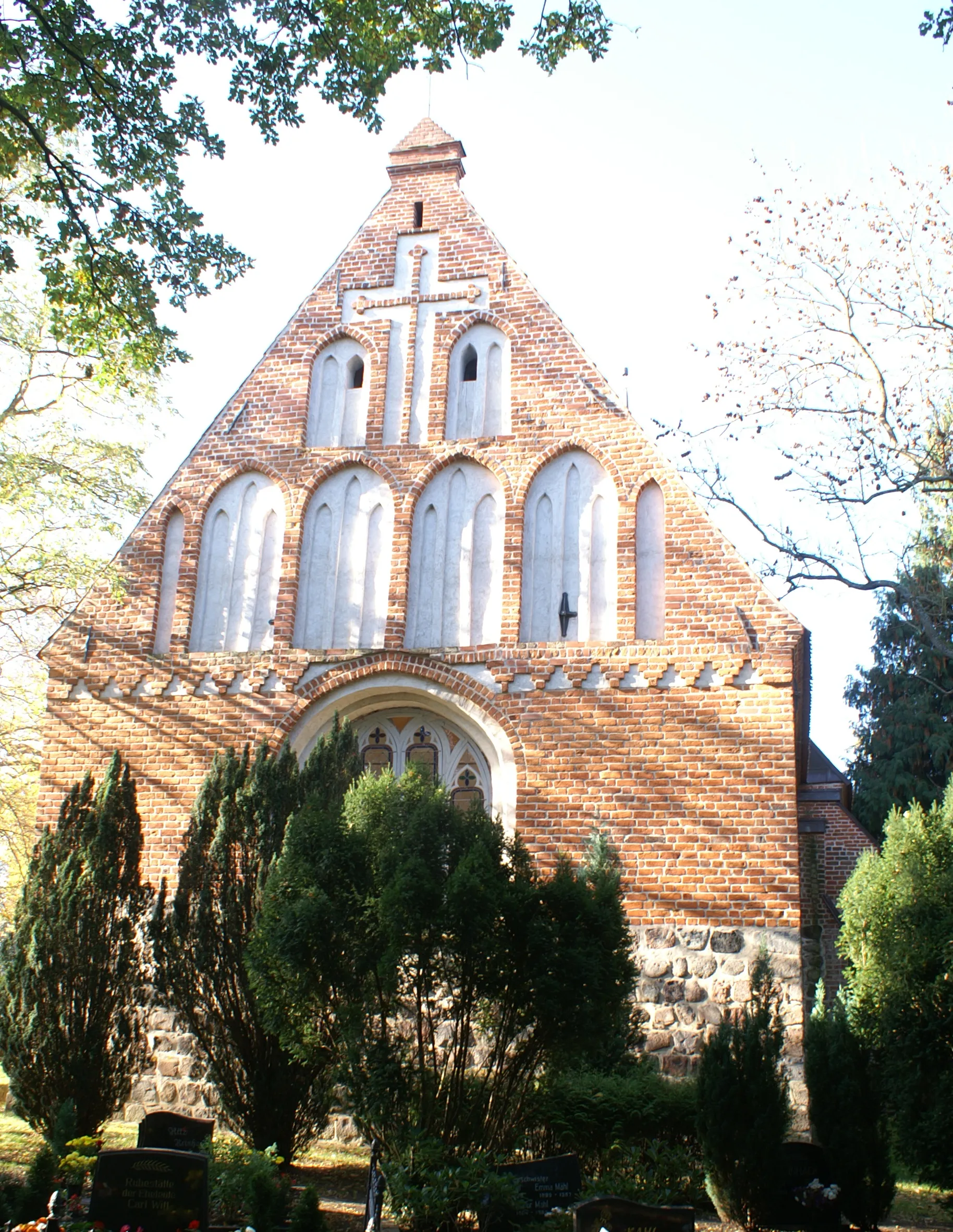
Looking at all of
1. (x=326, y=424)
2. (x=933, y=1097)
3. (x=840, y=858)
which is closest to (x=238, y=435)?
(x=326, y=424)

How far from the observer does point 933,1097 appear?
9.28 m

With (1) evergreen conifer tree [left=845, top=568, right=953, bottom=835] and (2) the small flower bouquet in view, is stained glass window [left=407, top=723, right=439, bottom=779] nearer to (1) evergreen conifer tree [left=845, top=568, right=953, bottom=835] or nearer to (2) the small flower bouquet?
(2) the small flower bouquet

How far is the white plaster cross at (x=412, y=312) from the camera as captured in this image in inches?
559

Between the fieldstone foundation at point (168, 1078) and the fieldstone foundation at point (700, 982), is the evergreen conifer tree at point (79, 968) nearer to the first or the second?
the fieldstone foundation at point (168, 1078)

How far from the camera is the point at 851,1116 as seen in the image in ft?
30.9

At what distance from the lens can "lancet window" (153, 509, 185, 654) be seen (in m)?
14.0

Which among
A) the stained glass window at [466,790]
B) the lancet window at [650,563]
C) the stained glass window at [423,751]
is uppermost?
the lancet window at [650,563]

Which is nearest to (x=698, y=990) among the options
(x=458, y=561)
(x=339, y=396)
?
(x=458, y=561)

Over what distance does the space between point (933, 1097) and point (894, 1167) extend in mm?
2882

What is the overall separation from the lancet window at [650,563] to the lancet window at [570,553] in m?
0.26

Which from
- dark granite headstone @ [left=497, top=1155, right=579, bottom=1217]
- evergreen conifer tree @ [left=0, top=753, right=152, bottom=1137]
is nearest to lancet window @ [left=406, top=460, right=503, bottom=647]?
evergreen conifer tree @ [left=0, top=753, right=152, bottom=1137]

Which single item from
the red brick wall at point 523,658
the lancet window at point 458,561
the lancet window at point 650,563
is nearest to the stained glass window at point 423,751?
the red brick wall at point 523,658

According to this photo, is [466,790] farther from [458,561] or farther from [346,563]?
[346,563]

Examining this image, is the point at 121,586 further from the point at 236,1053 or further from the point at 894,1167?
the point at 894,1167
